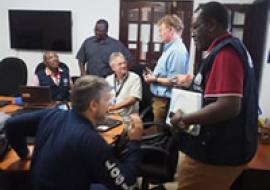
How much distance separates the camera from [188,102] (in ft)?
4.92

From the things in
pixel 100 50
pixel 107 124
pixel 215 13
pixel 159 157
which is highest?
pixel 215 13

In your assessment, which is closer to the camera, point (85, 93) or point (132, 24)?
point (85, 93)

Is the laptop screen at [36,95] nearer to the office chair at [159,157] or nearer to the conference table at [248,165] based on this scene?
the conference table at [248,165]

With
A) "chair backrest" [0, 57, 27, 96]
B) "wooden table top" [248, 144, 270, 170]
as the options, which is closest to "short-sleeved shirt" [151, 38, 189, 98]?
"wooden table top" [248, 144, 270, 170]

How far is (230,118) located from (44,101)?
178 centimetres

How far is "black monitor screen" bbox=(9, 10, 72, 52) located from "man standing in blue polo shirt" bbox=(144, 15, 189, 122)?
2382mm

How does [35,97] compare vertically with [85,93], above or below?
below

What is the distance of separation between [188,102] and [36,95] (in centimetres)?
155

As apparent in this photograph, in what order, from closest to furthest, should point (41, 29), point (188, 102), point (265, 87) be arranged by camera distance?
point (188, 102) < point (265, 87) < point (41, 29)

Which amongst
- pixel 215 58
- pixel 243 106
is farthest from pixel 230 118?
pixel 215 58

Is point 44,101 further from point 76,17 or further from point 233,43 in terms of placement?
point 76,17

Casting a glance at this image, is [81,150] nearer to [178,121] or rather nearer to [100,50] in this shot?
[178,121]

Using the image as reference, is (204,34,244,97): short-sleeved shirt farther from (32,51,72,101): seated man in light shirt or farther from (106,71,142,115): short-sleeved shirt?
(32,51,72,101): seated man in light shirt

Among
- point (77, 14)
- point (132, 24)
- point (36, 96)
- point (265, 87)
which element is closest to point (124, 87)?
point (36, 96)
